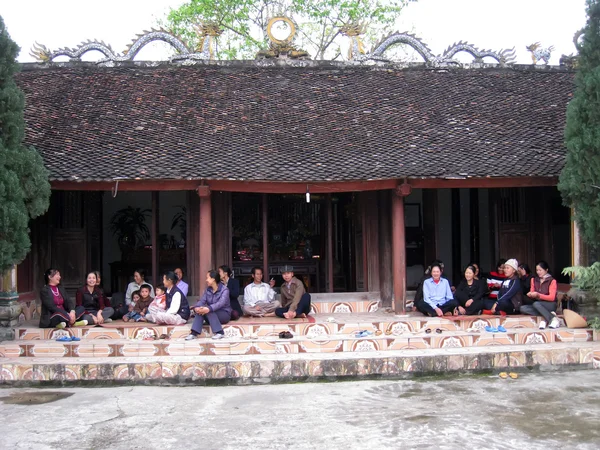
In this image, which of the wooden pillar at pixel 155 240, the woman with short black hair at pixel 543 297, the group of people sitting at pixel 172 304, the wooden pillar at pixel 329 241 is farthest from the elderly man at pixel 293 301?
the woman with short black hair at pixel 543 297

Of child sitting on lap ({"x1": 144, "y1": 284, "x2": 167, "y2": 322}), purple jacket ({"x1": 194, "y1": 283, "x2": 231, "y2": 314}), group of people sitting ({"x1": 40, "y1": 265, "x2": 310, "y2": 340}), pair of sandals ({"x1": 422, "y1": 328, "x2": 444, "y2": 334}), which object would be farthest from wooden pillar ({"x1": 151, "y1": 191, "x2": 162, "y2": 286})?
pair of sandals ({"x1": 422, "y1": 328, "x2": 444, "y2": 334})

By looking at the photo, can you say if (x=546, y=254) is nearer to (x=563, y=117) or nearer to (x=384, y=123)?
(x=563, y=117)

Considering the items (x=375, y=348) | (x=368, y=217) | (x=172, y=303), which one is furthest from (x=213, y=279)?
(x=368, y=217)

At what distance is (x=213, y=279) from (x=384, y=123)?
4.39 m

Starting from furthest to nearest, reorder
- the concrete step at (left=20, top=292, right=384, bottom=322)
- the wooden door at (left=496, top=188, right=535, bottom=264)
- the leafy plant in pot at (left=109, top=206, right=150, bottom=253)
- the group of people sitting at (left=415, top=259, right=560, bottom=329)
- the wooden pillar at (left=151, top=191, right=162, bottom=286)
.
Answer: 1. the leafy plant in pot at (left=109, top=206, right=150, bottom=253)
2. the wooden door at (left=496, top=188, right=535, bottom=264)
3. the wooden pillar at (left=151, top=191, right=162, bottom=286)
4. the concrete step at (left=20, top=292, right=384, bottom=322)
5. the group of people sitting at (left=415, top=259, right=560, bottom=329)

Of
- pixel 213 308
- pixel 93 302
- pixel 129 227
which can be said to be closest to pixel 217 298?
pixel 213 308

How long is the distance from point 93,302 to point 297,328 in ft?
9.88

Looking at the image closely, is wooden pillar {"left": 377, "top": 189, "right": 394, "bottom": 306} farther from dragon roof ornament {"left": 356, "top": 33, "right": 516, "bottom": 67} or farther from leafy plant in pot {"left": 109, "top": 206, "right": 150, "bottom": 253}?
leafy plant in pot {"left": 109, "top": 206, "right": 150, "bottom": 253}

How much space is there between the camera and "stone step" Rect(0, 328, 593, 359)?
861 centimetres

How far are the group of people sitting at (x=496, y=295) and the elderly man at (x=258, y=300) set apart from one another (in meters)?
2.22

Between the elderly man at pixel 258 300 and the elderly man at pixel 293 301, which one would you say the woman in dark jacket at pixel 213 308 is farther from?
the elderly man at pixel 293 301

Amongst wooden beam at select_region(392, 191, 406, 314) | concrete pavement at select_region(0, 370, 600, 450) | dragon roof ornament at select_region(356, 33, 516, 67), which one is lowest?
concrete pavement at select_region(0, 370, 600, 450)

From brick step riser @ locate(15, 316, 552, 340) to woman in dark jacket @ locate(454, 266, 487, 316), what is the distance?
0.98 ft

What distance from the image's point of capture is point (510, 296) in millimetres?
9953
